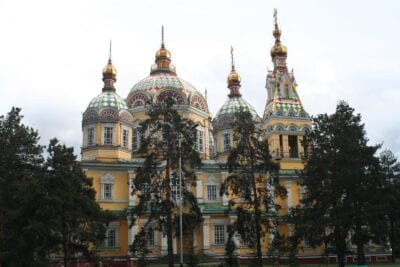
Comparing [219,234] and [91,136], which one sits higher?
[91,136]

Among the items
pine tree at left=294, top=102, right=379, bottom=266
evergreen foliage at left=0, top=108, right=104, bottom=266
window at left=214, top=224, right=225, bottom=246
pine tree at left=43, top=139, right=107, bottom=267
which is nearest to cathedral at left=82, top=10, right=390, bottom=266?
window at left=214, top=224, right=225, bottom=246

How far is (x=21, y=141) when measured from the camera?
3419 centimetres

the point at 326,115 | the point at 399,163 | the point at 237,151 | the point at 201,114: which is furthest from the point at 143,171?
the point at 399,163

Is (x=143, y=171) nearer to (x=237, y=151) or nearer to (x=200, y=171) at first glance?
(x=237, y=151)

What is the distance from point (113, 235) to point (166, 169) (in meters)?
16.3

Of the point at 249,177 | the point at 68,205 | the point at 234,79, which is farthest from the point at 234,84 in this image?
the point at 68,205

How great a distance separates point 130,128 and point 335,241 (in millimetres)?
24404

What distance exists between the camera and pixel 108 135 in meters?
47.8

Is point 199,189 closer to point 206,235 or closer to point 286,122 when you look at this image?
point 206,235

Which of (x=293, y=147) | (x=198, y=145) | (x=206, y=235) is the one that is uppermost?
(x=198, y=145)

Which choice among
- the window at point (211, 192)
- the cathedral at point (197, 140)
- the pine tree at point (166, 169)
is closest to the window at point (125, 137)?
the cathedral at point (197, 140)

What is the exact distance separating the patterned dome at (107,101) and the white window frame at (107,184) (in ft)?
21.9

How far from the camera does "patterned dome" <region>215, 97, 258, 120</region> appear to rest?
2124 inches

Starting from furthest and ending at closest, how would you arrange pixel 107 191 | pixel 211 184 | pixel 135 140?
pixel 135 140, pixel 211 184, pixel 107 191
